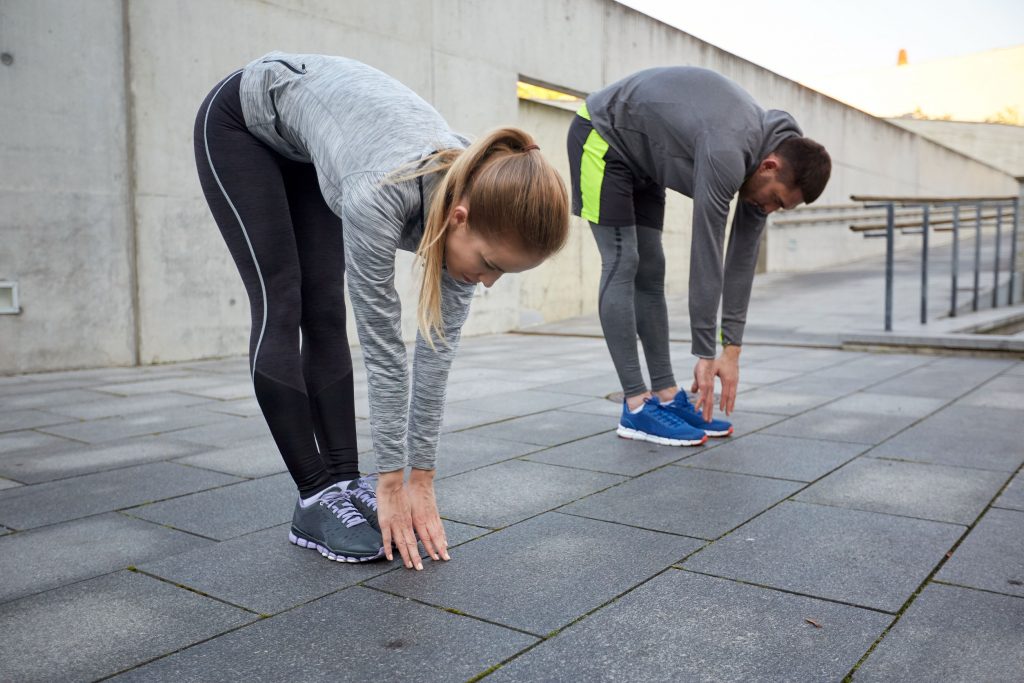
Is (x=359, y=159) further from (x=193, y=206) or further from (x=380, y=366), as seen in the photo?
(x=193, y=206)

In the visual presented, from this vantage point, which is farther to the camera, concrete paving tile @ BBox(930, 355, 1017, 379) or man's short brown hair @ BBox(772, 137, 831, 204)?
concrete paving tile @ BBox(930, 355, 1017, 379)

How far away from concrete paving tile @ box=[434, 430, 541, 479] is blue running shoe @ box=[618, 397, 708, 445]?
39cm

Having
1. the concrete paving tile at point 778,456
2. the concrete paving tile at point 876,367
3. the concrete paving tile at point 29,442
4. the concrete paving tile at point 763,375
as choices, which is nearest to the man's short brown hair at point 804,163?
the concrete paving tile at point 778,456

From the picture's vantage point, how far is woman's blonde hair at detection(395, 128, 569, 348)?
1603mm

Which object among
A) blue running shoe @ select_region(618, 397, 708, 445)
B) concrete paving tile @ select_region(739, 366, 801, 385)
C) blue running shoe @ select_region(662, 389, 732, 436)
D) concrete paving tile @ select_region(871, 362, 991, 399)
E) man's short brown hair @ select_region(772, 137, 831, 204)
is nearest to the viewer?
man's short brown hair @ select_region(772, 137, 831, 204)

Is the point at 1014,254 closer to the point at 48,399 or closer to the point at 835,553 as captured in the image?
the point at 835,553

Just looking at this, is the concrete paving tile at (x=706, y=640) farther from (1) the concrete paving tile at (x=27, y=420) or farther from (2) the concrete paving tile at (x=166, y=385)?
(2) the concrete paving tile at (x=166, y=385)

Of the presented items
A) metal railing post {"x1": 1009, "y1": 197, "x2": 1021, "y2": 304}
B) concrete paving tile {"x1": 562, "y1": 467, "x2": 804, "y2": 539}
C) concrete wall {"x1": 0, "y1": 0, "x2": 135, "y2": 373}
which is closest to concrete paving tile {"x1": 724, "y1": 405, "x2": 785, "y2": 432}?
concrete paving tile {"x1": 562, "y1": 467, "x2": 804, "y2": 539}

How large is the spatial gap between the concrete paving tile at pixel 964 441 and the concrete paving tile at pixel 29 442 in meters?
2.98

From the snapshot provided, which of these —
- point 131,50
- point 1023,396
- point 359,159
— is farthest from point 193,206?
point 1023,396

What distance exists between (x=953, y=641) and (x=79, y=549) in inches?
74.5

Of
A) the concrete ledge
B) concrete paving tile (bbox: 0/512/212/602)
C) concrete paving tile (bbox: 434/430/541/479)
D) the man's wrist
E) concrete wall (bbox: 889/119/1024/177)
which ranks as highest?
concrete wall (bbox: 889/119/1024/177)

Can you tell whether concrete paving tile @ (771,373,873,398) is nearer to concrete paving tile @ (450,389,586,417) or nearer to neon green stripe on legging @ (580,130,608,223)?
concrete paving tile @ (450,389,586,417)

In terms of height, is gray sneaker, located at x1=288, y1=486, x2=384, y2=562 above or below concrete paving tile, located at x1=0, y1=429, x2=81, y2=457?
above
